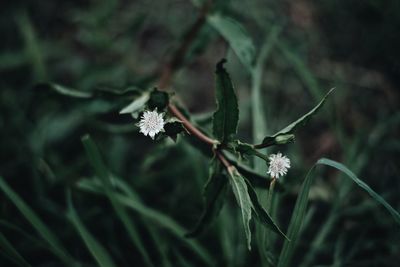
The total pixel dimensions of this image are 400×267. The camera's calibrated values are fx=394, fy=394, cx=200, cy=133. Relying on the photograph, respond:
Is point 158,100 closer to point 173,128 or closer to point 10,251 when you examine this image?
point 173,128

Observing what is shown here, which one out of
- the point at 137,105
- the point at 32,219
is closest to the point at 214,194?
the point at 137,105

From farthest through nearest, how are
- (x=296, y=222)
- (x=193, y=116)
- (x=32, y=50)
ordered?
(x=32, y=50), (x=193, y=116), (x=296, y=222)

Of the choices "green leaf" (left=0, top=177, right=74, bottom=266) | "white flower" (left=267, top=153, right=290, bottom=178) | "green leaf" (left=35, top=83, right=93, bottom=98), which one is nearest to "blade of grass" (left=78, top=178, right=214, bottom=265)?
"green leaf" (left=0, top=177, right=74, bottom=266)

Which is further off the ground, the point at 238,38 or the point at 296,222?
the point at 238,38

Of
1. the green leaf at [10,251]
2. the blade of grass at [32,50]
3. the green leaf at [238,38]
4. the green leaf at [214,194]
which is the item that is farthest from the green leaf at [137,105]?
the blade of grass at [32,50]

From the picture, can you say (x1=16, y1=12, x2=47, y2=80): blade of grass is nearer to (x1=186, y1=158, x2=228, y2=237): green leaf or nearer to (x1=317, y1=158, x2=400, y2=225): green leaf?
(x1=186, y1=158, x2=228, y2=237): green leaf

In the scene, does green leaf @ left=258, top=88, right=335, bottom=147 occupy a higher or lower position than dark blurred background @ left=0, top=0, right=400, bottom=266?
lower

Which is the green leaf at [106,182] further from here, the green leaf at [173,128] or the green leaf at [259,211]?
the green leaf at [259,211]
